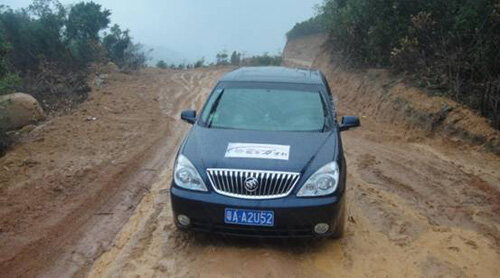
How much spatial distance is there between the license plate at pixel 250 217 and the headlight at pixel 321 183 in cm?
35

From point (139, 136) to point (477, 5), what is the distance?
7.60 m

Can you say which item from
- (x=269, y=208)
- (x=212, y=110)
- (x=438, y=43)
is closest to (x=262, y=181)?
(x=269, y=208)

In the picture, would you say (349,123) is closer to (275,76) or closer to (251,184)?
(275,76)

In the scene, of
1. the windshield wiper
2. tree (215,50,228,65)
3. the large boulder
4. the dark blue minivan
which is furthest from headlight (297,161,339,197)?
tree (215,50,228,65)

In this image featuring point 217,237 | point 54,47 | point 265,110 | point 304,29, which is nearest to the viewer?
point 217,237

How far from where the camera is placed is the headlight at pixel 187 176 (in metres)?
4.62

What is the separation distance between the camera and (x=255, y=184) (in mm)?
4473

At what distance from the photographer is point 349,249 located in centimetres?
493

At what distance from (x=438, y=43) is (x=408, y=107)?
1879 mm

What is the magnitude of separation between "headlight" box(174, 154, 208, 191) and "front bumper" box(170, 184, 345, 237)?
6 centimetres

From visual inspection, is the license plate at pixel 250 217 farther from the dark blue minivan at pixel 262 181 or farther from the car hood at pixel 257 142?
the car hood at pixel 257 142

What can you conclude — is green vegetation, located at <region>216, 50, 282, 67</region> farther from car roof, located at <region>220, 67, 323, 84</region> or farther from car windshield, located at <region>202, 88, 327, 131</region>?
car windshield, located at <region>202, 88, 327, 131</region>

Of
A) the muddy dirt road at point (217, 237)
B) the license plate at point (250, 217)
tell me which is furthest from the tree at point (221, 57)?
the license plate at point (250, 217)

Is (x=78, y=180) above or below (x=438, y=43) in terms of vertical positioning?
below
